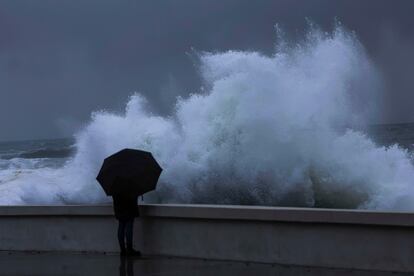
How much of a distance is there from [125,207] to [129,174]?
0.41 m

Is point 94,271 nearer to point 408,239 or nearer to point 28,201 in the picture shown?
point 408,239

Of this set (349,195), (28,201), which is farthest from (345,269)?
(28,201)

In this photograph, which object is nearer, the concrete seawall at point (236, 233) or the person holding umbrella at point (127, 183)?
the concrete seawall at point (236, 233)

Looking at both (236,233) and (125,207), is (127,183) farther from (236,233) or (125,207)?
(236,233)

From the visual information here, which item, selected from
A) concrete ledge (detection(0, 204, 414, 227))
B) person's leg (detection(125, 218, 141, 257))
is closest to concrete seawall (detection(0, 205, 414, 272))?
concrete ledge (detection(0, 204, 414, 227))

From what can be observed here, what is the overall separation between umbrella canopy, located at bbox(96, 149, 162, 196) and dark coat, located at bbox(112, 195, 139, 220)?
2.6 inches

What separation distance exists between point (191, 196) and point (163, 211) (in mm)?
7555

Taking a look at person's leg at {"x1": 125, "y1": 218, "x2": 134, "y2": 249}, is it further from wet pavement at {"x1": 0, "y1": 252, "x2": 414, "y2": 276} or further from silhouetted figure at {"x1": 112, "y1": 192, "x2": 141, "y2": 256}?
wet pavement at {"x1": 0, "y1": 252, "x2": 414, "y2": 276}

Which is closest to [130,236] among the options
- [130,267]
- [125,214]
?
[125,214]

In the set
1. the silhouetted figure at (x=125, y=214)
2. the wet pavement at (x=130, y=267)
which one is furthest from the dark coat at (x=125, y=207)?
the wet pavement at (x=130, y=267)

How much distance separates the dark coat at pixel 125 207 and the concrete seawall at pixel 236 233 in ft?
0.88

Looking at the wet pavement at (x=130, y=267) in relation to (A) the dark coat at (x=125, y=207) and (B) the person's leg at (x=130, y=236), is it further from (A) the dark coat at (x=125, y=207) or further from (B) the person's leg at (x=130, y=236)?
(A) the dark coat at (x=125, y=207)

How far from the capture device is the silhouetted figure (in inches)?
331

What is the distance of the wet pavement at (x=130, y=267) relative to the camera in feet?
24.0
